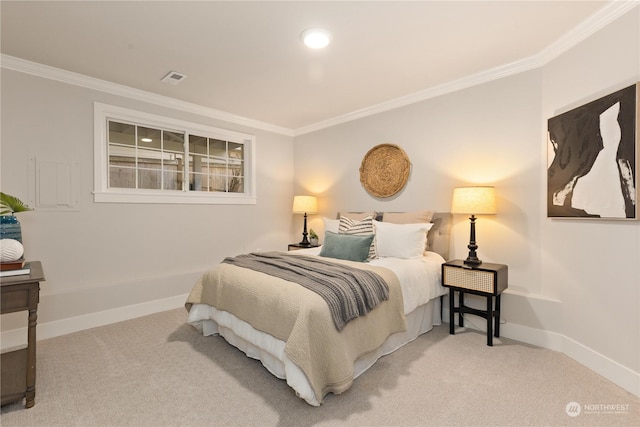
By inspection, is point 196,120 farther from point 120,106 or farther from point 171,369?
point 171,369

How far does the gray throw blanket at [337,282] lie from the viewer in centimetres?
196

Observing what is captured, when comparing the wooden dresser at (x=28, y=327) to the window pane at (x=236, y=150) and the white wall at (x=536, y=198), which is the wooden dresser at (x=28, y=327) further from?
the white wall at (x=536, y=198)

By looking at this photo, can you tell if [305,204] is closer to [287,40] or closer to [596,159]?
[287,40]

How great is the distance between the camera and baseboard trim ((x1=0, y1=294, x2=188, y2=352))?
106 inches

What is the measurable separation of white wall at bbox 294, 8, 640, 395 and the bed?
52 cm

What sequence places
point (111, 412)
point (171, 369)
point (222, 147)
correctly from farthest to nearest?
1. point (222, 147)
2. point (171, 369)
3. point (111, 412)

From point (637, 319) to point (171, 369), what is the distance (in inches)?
124

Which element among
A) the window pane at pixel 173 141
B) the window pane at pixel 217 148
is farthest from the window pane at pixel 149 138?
the window pane at pixel 217 148

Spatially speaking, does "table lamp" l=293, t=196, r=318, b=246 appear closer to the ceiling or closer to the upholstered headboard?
the ceiling

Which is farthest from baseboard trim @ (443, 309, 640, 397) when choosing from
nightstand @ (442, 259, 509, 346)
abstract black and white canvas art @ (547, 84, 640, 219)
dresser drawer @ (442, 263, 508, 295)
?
abstract black and white canvas art @ (547, 84, 640, 219)

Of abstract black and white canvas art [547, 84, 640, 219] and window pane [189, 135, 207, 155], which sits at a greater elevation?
window pane [189, 135, 207, 155]

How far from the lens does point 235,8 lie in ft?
6.77

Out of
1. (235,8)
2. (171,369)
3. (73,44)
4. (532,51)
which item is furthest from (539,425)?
(73,44)

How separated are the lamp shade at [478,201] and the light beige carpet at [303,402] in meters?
1.17
